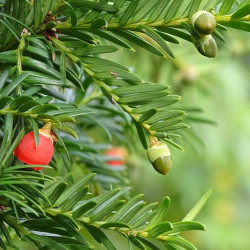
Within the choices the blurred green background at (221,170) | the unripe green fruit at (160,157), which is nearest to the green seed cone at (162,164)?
the unripe green fruit at (160,157)

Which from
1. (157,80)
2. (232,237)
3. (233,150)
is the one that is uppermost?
(157,80)

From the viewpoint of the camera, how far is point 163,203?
448 millimetres

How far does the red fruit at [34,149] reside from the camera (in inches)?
16.4

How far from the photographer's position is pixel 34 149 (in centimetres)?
41

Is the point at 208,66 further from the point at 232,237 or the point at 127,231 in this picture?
the point at 127,231

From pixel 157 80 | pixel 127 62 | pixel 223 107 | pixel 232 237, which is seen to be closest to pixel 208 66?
pixel 157 80

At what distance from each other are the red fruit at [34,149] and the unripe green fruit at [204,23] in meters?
0.13

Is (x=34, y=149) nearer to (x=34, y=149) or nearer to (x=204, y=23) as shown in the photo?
(x=34, y=149)

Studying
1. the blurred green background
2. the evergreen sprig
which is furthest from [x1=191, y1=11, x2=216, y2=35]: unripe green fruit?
the blurred green background

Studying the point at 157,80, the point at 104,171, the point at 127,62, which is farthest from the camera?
the point at 157,80

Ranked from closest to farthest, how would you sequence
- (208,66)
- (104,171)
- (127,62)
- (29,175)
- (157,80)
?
(29,175), (104,171), (127,62), (157,80), (208,66)

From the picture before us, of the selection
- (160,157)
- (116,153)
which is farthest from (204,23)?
(116,153)

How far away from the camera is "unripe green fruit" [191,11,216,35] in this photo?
1.36 feet

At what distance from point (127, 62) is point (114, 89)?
2.01 feet
